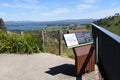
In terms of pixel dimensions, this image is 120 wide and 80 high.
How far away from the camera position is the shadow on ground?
9398mm

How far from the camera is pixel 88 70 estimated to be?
9250mm

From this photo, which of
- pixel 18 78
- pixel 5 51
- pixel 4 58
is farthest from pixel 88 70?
pixel 5 51

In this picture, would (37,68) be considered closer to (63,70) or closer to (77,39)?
(63,70)

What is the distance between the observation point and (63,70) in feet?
32.3

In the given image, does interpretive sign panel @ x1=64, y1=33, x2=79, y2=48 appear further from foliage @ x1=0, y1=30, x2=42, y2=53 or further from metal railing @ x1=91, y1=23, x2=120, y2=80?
foliage @ x1=0, y1=30, x2=42, y2=53

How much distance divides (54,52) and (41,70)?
165 inches

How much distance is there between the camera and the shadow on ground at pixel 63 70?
9.40m

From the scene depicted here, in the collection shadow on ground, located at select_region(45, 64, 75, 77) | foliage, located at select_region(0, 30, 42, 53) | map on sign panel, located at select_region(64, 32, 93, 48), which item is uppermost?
map on sign panel, located at select_region(64, 32, 93, 48)

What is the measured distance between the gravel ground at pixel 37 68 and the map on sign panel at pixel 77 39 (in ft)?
3.73

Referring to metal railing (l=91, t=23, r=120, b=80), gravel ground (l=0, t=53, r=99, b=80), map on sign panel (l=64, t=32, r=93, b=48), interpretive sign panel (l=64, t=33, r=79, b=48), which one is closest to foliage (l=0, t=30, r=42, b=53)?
gravel ground (l=0, t=53, r=99, b=80)

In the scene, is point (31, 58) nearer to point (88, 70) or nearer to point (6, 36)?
point (6, 36)

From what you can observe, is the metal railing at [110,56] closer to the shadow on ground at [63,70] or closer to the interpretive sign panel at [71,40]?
the interpretive sign panel at [71,40]

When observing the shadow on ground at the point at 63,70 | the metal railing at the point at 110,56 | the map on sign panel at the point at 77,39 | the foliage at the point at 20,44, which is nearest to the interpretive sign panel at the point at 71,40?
the map on sign panel at the point at 77,39

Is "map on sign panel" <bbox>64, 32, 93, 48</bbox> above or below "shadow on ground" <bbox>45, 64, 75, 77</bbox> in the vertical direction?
above
